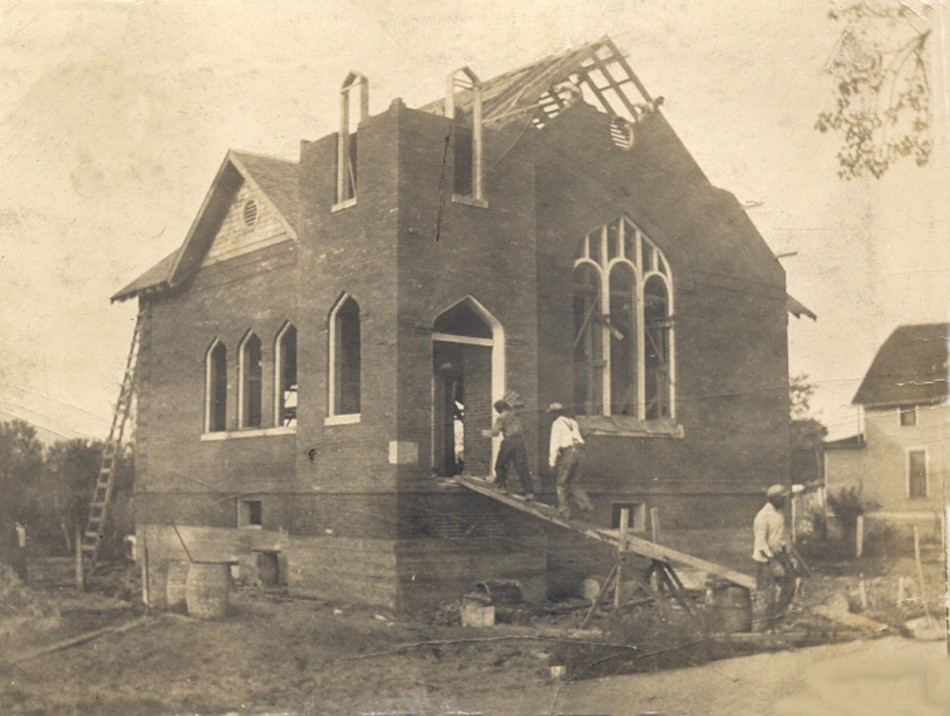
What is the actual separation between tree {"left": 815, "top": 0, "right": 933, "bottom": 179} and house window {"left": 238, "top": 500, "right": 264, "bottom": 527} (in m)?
6.74

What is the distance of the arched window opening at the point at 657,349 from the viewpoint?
10.9 metres

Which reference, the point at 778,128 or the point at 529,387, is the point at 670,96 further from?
the point at 529,387

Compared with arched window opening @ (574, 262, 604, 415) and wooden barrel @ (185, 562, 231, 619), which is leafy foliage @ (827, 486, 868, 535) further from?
wooden barrel @ (185, 562, 231, 619)

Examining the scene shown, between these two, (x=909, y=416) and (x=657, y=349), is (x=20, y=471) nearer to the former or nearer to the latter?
(x=657, y=349)

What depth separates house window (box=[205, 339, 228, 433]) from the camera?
10.7 metres

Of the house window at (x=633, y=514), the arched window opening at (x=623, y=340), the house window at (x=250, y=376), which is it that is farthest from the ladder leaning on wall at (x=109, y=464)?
the house window at (x=633, y=514)

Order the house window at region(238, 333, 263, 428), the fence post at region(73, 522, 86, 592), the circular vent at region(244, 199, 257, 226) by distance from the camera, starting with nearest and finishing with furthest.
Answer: the fence post at region(73, 522, 86, 592), the circular vent at region(244, 199, 257, 226), the house window at region(238, 333, 263, 428)

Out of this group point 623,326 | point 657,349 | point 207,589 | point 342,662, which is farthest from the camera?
point 623,326

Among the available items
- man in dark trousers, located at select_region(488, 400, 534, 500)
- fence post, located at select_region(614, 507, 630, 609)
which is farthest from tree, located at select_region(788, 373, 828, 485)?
man in dark trousers, located at select_region(488, 400, 534, 500)

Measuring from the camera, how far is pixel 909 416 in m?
9.95

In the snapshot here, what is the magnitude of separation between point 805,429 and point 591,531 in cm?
241

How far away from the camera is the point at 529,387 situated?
35.0 ft

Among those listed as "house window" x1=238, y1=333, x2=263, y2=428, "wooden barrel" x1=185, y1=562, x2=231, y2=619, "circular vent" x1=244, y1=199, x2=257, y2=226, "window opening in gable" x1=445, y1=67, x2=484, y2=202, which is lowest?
"wooden barrel" x1=185, y1=562, x2=231, y2=619

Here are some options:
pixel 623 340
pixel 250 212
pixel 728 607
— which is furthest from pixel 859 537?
pixel 250 212
